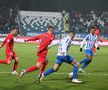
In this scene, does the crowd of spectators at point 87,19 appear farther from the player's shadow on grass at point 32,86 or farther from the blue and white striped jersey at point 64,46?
the player's shadow on grass at point 32,86

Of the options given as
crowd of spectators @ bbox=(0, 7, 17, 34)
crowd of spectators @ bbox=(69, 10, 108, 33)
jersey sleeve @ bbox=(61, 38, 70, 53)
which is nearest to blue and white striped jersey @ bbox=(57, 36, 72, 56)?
jersey sleeve @ bbox=(61, 38, 70, 53)

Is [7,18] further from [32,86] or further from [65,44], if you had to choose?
[32,86]

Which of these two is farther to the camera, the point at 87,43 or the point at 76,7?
the point at 76,7

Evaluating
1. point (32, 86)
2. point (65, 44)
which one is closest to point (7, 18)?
point (65, 44)

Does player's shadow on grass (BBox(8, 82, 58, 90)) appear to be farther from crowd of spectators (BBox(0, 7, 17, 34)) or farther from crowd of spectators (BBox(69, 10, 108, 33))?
crowd of spectators (BBox(69, 10, 108, 33))

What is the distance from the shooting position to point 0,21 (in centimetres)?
Answer: 5088

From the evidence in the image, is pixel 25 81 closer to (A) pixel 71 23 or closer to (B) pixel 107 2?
(A) pixel 71 23

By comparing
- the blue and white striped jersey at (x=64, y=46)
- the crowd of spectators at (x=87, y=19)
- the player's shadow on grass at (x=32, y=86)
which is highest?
the blue and white striped jersey at (x=64, y=46)

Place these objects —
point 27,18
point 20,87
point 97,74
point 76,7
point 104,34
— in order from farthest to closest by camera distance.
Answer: point 76,7 < point 27,18 < point 104,34 < point 97,74 < point 20,87

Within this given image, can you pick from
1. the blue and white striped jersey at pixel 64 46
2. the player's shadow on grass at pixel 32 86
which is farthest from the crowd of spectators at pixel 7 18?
the player's shadow on grass at pixel 32 86

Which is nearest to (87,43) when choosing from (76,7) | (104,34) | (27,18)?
(104,34)

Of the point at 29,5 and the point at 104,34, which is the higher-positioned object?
the point at 29,5

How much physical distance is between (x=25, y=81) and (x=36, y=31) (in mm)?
37273

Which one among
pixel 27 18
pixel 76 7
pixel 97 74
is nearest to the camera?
pixel 97 74
